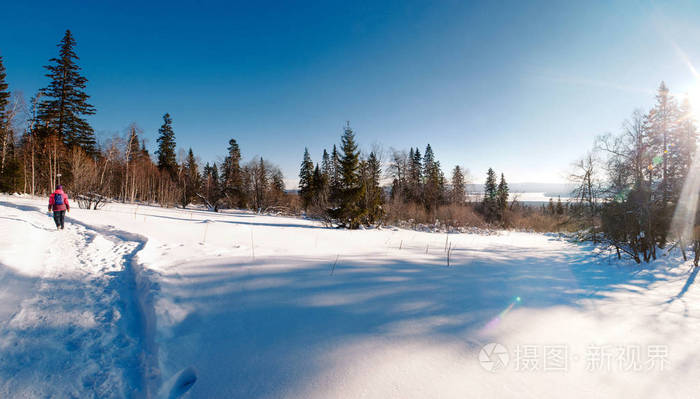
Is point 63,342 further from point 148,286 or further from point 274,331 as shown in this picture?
point 274,331

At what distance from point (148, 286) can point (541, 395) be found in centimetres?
451

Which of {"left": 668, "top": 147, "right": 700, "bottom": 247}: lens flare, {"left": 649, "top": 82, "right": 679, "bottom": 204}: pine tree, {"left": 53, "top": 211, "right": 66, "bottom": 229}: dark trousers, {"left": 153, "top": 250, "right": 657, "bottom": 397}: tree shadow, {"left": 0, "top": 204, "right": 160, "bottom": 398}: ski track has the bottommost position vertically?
{"left": 0, "top": 204, "right": 160, "bottom": 398}: ski track

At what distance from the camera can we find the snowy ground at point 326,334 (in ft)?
5.63

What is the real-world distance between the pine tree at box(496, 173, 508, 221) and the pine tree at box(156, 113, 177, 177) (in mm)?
54858

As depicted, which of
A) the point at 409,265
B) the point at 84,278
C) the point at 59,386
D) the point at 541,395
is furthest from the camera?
the point at 409,265

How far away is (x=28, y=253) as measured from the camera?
4883 mm

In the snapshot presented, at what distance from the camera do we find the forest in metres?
8.49

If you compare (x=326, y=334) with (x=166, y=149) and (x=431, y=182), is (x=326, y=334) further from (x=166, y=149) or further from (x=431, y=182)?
(x=166, y=149)

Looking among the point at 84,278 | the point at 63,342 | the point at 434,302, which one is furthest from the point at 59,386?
the point at 434,302

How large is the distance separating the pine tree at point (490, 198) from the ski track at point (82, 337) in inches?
1693

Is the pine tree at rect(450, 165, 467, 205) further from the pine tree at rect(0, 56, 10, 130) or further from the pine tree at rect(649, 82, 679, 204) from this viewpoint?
the pine tree at rect(0, 56, 10, 130)

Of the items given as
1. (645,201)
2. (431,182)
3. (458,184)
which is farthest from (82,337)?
(458,184)

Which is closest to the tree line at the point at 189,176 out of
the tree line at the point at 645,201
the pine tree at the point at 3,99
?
the pine tree at the point at 3,99

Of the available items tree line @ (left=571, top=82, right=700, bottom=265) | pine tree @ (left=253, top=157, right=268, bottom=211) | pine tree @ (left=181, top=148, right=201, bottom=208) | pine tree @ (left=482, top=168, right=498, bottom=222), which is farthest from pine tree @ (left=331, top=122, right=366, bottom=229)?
pine tree @ (left=482, top=168, right=498, bottom=222)
